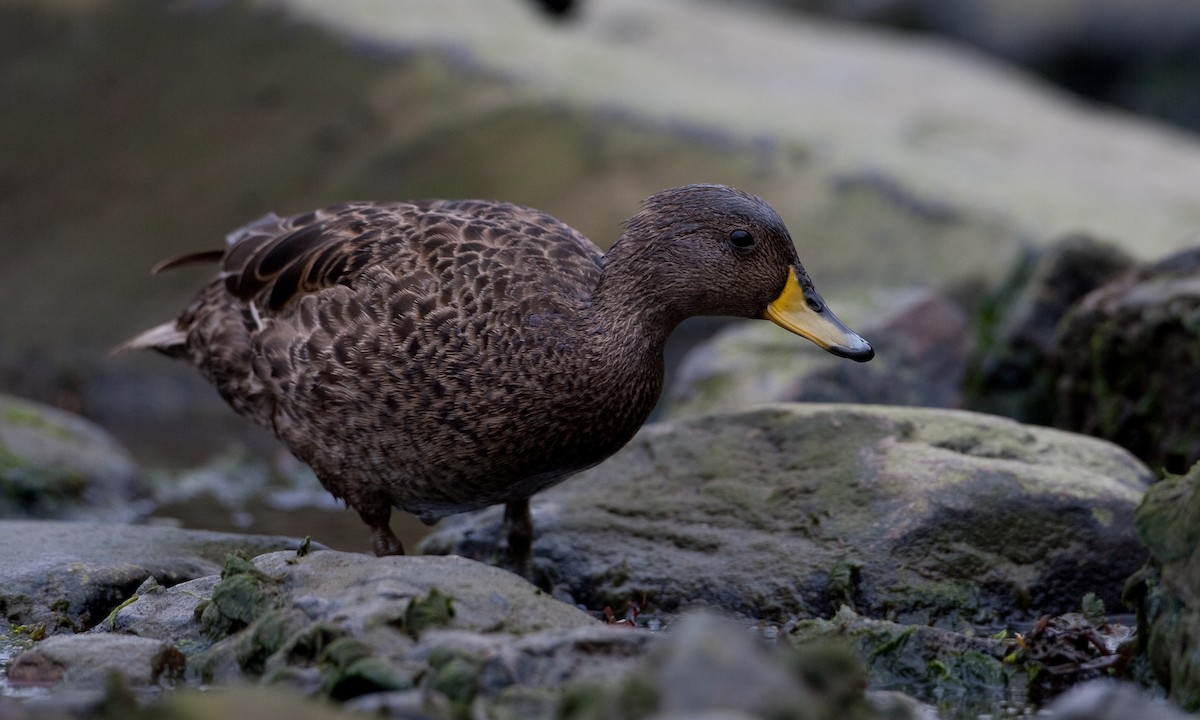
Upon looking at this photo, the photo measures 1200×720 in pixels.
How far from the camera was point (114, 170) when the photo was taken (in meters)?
11.0

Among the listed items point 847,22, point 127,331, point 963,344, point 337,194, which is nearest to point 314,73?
point 337,194

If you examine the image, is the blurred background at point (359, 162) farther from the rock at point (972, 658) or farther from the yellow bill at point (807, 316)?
the rock at point (972, 658)

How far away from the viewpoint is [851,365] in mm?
8461

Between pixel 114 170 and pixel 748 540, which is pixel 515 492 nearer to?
pixel 748 540

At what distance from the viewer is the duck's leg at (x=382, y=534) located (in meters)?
5.88

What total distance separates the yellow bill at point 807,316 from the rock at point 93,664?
2.35m

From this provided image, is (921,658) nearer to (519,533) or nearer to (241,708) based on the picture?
(519,533)

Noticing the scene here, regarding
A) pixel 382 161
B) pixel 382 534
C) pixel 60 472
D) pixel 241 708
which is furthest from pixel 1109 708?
pixel 382 161

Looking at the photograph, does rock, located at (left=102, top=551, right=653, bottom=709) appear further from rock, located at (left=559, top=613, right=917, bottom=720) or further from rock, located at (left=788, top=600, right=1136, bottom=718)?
rock, located at (left=788, top=600, right=1136, bottom=718)

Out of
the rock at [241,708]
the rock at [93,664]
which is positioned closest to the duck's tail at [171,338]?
the rock at [93,664]

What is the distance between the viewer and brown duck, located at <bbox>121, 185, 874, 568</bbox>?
17.6 feet

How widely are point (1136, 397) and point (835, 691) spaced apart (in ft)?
14.6

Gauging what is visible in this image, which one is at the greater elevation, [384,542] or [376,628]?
[376,628]

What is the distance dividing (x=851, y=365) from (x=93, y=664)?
498cm
